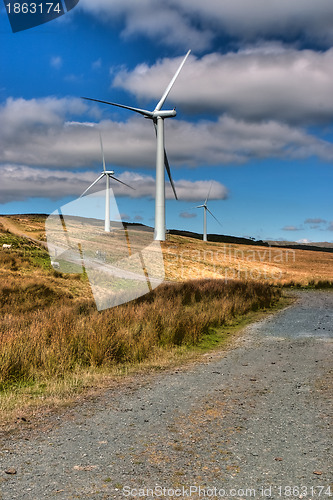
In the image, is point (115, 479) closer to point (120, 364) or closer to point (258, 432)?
point (258, 432)

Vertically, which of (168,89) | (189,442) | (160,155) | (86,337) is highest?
(168,89)

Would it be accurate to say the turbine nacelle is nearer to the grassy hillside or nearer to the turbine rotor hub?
the turbine rotor hub

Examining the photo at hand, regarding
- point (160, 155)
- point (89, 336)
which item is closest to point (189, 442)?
point (89, 336)

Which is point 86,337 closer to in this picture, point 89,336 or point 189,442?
point 89,336

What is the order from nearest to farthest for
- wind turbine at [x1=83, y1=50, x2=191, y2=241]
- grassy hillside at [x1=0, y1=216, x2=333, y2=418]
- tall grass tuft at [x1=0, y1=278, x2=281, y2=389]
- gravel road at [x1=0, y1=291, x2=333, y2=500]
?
1. gravel road at [x1=0, y1=291, x2=333, y2=500]
2. grassy hillside at [x1=0, y1=216, x2=333, y2=418]
3. tall grass tuft at [x1=0, y1=278, x2=281, y2=389]
4. wind turbine at [x1=83, y1=50, x2=191, y2=241]

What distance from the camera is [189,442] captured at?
5.22m

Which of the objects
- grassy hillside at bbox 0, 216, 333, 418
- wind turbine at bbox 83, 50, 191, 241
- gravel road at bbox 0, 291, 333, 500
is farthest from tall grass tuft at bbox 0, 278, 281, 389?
wind turbine at bbox 83, 50, 191, 241

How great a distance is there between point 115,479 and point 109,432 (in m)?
1.33

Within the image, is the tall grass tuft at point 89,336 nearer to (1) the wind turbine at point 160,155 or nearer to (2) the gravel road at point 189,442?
(2) the gravel road at point 189,442

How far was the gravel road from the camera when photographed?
418 centimetres

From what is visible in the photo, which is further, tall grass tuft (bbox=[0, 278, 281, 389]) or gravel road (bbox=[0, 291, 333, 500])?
tall grass tuft (bbox=[0, 278, 281, 389])

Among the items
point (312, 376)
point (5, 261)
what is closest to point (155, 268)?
point (5, 261)

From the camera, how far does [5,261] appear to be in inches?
1095

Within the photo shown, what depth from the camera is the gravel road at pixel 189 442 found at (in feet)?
13.7
